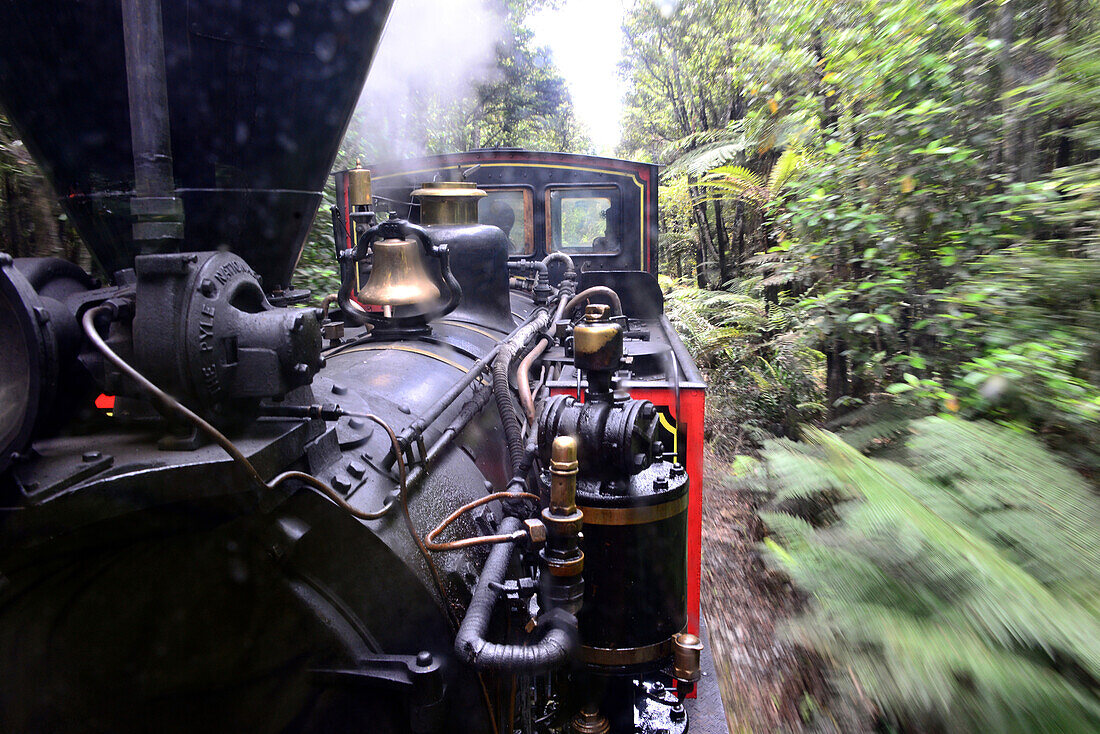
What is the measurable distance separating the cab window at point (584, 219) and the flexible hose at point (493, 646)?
14.9ft

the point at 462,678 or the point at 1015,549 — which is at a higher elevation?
the point at 1015,549

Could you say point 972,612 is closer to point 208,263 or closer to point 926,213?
point 208,263

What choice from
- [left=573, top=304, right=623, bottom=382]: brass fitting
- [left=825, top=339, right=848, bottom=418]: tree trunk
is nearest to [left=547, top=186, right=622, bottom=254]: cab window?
[left=825, top=339, right=848, bottom=418]: tree trunk

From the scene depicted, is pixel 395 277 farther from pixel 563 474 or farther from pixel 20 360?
pixel 20 360

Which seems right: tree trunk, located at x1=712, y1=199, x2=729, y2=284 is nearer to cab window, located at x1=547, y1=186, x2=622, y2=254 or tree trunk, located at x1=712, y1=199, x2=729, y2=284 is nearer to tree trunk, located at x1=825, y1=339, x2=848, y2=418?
cab window, located at x1=547, y1=186, x2=622, y2=254

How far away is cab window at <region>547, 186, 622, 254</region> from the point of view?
20.0ft

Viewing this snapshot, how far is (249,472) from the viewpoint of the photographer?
4.27 ft

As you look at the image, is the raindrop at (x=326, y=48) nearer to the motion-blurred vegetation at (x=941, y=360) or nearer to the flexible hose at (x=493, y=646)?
the flexible hose at (x=493, y=646)

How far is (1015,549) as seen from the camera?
1830 mm

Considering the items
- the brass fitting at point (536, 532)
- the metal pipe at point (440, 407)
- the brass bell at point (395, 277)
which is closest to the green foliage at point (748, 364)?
the metal pipe at point (440, 407)

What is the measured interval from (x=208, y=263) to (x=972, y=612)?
75.1 inches

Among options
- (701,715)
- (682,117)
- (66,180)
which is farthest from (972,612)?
(682,117)

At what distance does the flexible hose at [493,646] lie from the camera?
1570 mm

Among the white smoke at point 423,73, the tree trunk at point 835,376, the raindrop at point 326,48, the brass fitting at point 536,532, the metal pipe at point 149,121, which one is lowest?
the tree trunk at point 835,376
